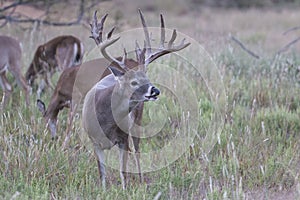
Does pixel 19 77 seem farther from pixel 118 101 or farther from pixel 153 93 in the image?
pixel 153 93

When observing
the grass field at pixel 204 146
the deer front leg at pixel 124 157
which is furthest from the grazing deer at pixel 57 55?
the deer front leg at pixel 124 157

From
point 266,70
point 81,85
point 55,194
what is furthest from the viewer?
point 266,70

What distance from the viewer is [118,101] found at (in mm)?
5113

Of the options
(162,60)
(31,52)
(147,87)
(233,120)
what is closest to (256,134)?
(233,120)

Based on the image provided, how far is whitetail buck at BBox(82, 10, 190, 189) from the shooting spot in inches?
195

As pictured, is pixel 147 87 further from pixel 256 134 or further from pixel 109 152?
pixel 256 134

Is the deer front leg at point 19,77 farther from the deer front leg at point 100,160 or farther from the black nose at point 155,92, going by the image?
the black nose at point 155,92

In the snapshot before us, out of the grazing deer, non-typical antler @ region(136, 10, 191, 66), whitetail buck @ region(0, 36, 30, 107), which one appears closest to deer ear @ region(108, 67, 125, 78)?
non-typical antler @ region(136, 10, 191, 66)

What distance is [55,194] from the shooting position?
4.74 metres

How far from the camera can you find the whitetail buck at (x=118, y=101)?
4.95 m

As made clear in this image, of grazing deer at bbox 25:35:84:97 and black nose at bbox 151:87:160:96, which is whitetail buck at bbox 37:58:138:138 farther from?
black nose at bbox 151:87:160:96

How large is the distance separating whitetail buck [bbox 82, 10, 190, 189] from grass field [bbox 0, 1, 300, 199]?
0.26 metres

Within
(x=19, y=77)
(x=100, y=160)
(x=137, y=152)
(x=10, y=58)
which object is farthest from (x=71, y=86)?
(x=100, y=160)

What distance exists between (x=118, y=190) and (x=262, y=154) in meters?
1.53
